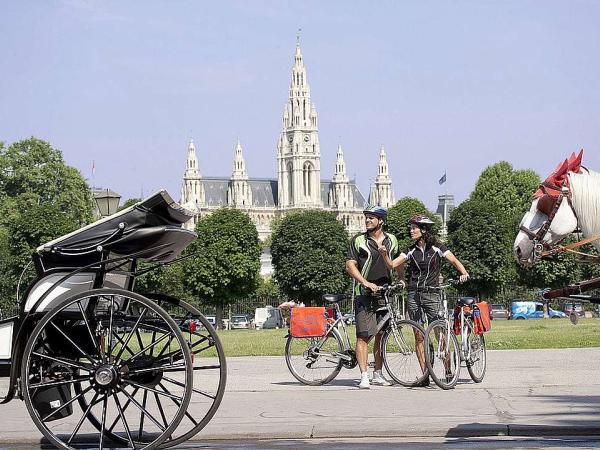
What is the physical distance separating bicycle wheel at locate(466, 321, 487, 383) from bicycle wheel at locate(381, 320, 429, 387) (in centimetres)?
64

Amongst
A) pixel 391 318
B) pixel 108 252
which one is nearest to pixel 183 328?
pixel 108 252

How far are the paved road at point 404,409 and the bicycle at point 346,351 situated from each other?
216 mm

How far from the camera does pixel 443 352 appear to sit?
627 inches

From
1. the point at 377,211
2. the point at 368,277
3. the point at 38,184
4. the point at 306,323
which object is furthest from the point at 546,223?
the point at 38,184

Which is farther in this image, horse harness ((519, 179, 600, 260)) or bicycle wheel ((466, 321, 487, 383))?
bicycle wheel ((466, 321, 487, 383))

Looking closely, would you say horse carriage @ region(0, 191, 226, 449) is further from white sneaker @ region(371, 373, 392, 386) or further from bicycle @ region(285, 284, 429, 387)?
white sneaker @ region(371, 373, 392, 386)

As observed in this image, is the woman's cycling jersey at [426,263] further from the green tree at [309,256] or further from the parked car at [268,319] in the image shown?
the green tree at [309,256]

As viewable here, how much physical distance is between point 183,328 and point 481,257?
87.8m

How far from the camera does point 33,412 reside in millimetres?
9656

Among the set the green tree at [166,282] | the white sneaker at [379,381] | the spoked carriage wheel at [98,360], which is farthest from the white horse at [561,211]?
the green tree at [166,282]

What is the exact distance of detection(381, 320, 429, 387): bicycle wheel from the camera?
52.6 feet

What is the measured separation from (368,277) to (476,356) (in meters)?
1.72

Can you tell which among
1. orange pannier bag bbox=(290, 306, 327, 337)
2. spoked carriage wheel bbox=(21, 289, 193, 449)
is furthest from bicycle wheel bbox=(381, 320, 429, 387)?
spoked carriage wheel bbox=(21, 289, 193, 449)

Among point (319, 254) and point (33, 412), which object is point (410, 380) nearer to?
point (33, 412)
